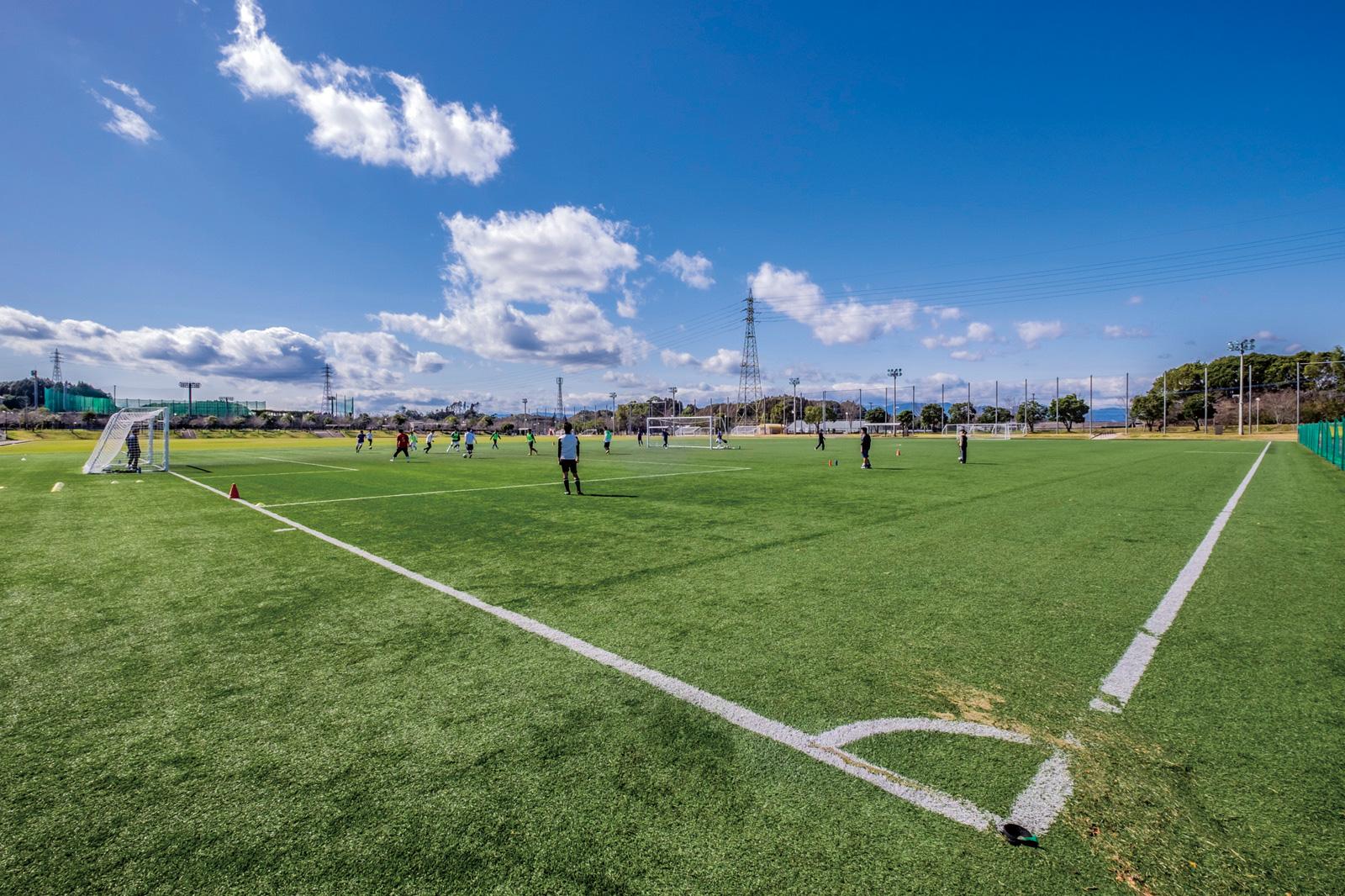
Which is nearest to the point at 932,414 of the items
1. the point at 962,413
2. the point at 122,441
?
the point at 962,413

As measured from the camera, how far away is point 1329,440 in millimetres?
24812

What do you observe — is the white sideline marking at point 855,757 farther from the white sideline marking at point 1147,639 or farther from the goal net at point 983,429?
the goal net at point 983,429

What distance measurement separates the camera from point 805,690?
3.77m

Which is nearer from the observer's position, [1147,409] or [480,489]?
[480,489]

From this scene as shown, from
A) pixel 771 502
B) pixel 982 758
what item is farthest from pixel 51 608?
pixel 771 502

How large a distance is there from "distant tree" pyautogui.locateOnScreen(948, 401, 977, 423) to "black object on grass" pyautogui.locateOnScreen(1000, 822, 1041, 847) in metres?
151

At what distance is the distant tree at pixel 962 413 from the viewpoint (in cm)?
14166

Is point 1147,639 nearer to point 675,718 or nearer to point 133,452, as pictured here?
point 675,718

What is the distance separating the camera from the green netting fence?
2057 centimetres

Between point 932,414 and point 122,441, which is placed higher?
point 932,414

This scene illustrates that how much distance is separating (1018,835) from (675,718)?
173cm

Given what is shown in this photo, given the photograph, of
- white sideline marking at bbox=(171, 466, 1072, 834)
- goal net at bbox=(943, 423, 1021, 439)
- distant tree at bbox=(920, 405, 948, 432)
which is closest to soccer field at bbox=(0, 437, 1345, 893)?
white sideline marking at bbox=(171, 466, 1072, 834)

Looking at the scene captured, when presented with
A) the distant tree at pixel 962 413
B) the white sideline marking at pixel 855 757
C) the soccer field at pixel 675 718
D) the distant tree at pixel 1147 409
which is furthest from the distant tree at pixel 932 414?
the white sideline marking at pixel 855 757

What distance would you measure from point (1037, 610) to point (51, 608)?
30.5 feet
